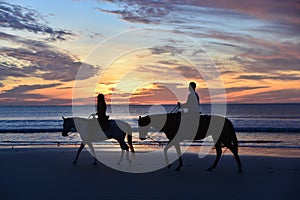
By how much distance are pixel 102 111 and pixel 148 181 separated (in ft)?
10.4

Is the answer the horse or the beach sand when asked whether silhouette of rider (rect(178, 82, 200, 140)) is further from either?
the horse

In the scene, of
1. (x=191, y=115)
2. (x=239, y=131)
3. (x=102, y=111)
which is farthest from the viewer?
(x=239, y=131)

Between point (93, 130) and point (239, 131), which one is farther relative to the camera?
point (239, 131)

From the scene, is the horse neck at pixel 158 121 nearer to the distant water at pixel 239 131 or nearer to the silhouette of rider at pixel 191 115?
the silhouette of rider at pixel 191 115

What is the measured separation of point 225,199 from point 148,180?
249 cm

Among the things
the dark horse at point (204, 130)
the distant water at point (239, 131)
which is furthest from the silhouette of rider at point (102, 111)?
the distant water at point (239, 131)

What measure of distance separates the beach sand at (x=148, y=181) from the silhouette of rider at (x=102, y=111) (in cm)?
137

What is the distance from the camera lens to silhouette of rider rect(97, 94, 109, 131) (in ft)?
36.4

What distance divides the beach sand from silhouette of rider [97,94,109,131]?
137cm

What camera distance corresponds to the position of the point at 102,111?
11.2 metres

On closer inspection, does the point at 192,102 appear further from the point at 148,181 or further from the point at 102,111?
the point at 102,111

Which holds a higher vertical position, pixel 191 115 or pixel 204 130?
pixel 191 115

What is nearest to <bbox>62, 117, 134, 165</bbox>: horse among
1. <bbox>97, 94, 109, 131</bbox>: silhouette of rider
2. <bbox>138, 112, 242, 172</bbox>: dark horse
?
<bbox>97, 94, 109, 131</bbox>: silhouette of rider

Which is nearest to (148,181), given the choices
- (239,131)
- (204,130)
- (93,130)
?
(204,130)
